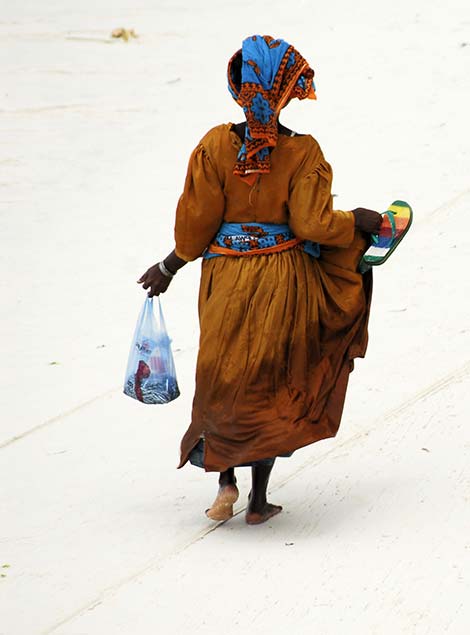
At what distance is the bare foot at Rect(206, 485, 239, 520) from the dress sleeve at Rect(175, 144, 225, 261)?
3.05ft

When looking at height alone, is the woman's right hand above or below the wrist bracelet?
above

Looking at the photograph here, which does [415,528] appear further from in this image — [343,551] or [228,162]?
[228,162]

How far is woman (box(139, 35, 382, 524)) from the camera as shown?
15.6ft

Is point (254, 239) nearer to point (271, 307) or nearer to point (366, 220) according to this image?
point (271, 307)

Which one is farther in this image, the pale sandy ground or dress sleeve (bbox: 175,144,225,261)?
dress sleeve (bbox: 175,144,225,261)

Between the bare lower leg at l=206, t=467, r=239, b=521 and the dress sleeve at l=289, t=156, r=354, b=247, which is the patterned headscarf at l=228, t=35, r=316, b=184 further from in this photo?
the bare lower leg at l=206, t=467, r=239, b=521

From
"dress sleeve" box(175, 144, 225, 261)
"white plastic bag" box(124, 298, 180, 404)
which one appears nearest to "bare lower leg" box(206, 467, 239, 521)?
"white plastic bag" box(124, 298, 180, 404)

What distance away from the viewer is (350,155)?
940cm

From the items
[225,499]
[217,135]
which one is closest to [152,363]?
[225,499]

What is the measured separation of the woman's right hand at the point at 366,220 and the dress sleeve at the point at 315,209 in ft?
0.46

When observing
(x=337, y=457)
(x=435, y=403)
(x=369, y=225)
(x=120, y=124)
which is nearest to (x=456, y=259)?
(x=435, y=403)

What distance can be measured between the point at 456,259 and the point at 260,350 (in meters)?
3.12

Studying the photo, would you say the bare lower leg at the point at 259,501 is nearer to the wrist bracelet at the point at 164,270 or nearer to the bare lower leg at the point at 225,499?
the bare lower leg at the point at 225,499

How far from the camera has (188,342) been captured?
7223 millimetres
